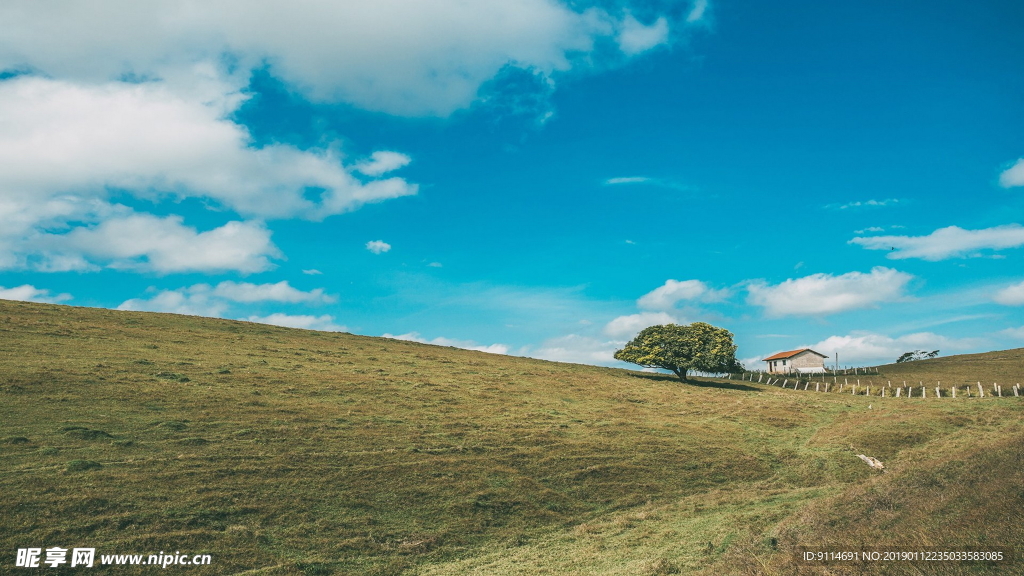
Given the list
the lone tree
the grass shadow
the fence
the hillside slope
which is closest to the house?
the hillside slope

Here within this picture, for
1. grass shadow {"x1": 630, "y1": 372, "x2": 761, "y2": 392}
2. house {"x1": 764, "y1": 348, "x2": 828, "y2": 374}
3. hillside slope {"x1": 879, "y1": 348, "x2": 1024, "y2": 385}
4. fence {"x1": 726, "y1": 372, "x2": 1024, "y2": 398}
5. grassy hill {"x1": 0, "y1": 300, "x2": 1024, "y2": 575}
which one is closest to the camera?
grassy hill {"x1": 0, "y1": 300, "x2": 1024, "y2": 575}

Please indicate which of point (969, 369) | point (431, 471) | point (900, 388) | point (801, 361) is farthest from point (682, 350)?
point (801, 361)

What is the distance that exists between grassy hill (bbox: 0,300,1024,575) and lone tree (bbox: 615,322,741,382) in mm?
19309

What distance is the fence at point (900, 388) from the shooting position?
56938 millimetres

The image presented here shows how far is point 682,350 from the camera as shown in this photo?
62.7 metres

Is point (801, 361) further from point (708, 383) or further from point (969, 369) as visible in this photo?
point (708, 383)

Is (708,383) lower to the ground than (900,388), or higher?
higher

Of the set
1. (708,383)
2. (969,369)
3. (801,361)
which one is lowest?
(708,383)

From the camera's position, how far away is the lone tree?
205 ft

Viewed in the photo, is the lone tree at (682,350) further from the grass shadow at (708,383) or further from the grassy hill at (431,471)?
the grassy hill at (431,471)

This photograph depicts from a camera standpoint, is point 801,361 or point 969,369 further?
point 801,361

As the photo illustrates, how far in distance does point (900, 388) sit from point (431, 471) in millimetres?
62039

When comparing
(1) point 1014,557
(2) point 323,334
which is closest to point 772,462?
(1) point 1014,557

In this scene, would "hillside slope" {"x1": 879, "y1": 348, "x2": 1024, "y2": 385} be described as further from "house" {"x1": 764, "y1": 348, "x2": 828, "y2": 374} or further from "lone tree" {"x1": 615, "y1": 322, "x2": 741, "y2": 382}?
"lone tree" {"x1": 615, "y1": 322, "x2": 741, "y2": 382}
